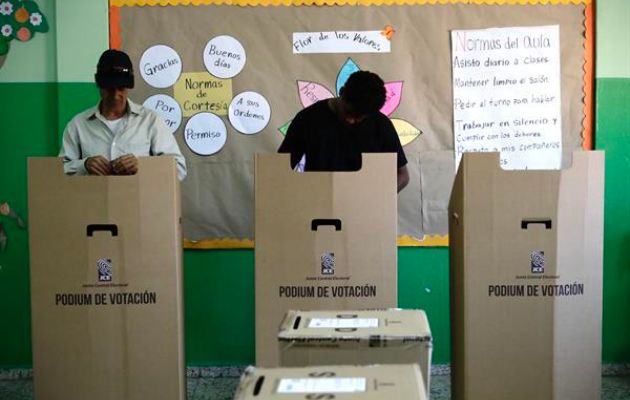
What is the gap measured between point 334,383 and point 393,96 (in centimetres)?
219

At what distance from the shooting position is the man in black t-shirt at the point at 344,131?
241cm

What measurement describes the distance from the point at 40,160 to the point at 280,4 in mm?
1483

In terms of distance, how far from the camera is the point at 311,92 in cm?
311

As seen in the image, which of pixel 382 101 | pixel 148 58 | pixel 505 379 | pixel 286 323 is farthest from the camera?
pixel 148 58

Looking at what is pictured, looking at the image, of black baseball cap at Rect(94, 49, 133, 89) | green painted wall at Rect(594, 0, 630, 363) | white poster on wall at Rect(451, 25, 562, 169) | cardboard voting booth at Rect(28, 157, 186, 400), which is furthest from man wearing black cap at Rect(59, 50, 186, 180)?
green painted wall at Rect(594, 0, 630, 363)

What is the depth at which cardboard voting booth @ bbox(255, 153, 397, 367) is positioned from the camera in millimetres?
2012

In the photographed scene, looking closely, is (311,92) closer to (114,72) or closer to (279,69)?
(279,69)

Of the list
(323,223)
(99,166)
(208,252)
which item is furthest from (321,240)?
(208,252)

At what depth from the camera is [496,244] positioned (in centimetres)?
197

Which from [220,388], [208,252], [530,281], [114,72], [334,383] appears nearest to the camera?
[334,383]

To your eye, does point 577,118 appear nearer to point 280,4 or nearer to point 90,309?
point 280,4

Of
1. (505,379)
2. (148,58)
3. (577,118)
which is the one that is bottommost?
(505,379)

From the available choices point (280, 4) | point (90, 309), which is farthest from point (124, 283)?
point (280, 4)

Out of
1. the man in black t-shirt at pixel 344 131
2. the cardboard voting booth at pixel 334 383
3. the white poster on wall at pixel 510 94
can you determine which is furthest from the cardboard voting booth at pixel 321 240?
the white poster on wall at pixel 510 94
